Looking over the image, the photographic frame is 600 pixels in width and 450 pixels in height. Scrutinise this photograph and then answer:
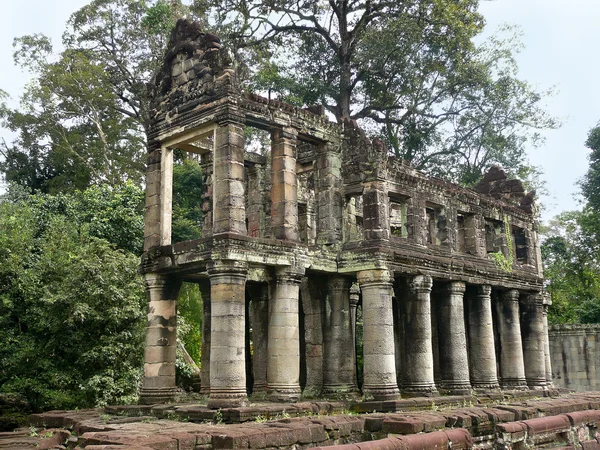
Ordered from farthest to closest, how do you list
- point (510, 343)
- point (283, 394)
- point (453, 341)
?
point (510, 343)
point (453, 341)
point (283, 394)

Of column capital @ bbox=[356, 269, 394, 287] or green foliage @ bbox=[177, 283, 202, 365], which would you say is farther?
green foliage @ bbox=[177, 283, 202, 365]

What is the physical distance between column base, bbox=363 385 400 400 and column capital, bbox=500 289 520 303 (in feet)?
24.9

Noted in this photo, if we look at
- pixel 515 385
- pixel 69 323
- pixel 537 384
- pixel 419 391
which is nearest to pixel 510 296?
pixel 515 385

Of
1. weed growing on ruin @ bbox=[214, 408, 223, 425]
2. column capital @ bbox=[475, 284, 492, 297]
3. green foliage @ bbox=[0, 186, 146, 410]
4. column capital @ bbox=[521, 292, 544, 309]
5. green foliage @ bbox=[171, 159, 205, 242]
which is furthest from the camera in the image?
green foliage @ bbox=[171, 159, 205, 242]

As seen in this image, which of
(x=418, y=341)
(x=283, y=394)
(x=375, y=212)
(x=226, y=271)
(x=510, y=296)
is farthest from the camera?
(x=510, y=296)

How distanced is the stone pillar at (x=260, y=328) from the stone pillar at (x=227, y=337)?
3.58 meters

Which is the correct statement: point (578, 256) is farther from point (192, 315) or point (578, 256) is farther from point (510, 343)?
point (192, 315)

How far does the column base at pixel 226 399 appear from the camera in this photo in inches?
526

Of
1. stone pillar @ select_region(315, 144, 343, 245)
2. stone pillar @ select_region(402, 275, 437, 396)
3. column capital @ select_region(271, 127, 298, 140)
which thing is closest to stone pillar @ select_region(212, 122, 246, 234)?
column capital @ select_region(271, 127, 298, 140)

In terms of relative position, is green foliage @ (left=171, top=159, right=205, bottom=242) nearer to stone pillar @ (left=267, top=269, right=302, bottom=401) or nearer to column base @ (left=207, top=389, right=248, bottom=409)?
stone pillar @ (left=267, top=269, right=302, bottom=401)

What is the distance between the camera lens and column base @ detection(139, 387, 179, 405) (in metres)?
15.4

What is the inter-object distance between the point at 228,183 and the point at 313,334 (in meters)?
5.19

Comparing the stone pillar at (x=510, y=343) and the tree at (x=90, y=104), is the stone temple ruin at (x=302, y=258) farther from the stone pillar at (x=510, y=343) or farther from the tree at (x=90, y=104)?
the tree at (x=90, y=104)

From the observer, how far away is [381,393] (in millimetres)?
15875
